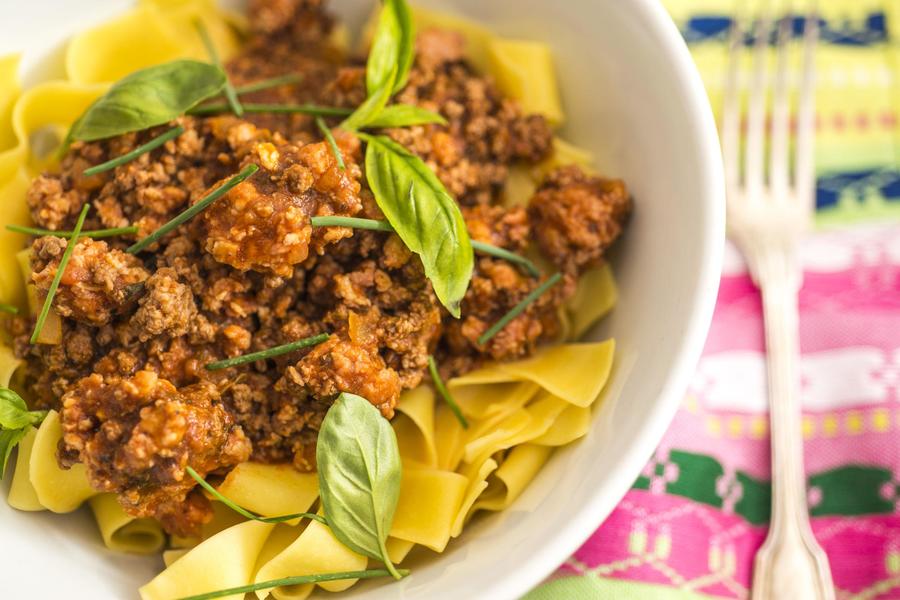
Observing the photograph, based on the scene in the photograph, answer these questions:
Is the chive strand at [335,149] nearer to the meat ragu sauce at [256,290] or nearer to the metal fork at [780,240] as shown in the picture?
the meat ragu sauce at [256,290]

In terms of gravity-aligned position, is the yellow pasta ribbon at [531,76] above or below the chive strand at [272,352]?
above

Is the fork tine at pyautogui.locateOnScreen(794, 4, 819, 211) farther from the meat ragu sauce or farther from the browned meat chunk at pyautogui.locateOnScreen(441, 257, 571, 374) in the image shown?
the browned meat chunk at pyautogui.locateOnScreen(441, 257, 571, 374)

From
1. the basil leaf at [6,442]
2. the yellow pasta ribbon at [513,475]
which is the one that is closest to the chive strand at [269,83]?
the basil leaf at [6,442]

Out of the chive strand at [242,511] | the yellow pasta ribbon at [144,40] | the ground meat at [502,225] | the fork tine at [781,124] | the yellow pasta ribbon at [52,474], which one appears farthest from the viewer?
the fork tine at [781,124]

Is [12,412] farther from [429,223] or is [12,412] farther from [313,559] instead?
[429,223]

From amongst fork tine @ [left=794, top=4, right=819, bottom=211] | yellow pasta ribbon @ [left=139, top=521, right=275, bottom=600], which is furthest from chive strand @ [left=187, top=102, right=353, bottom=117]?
fork tine @ [left=794, top=4, right=819, bottom=211]
